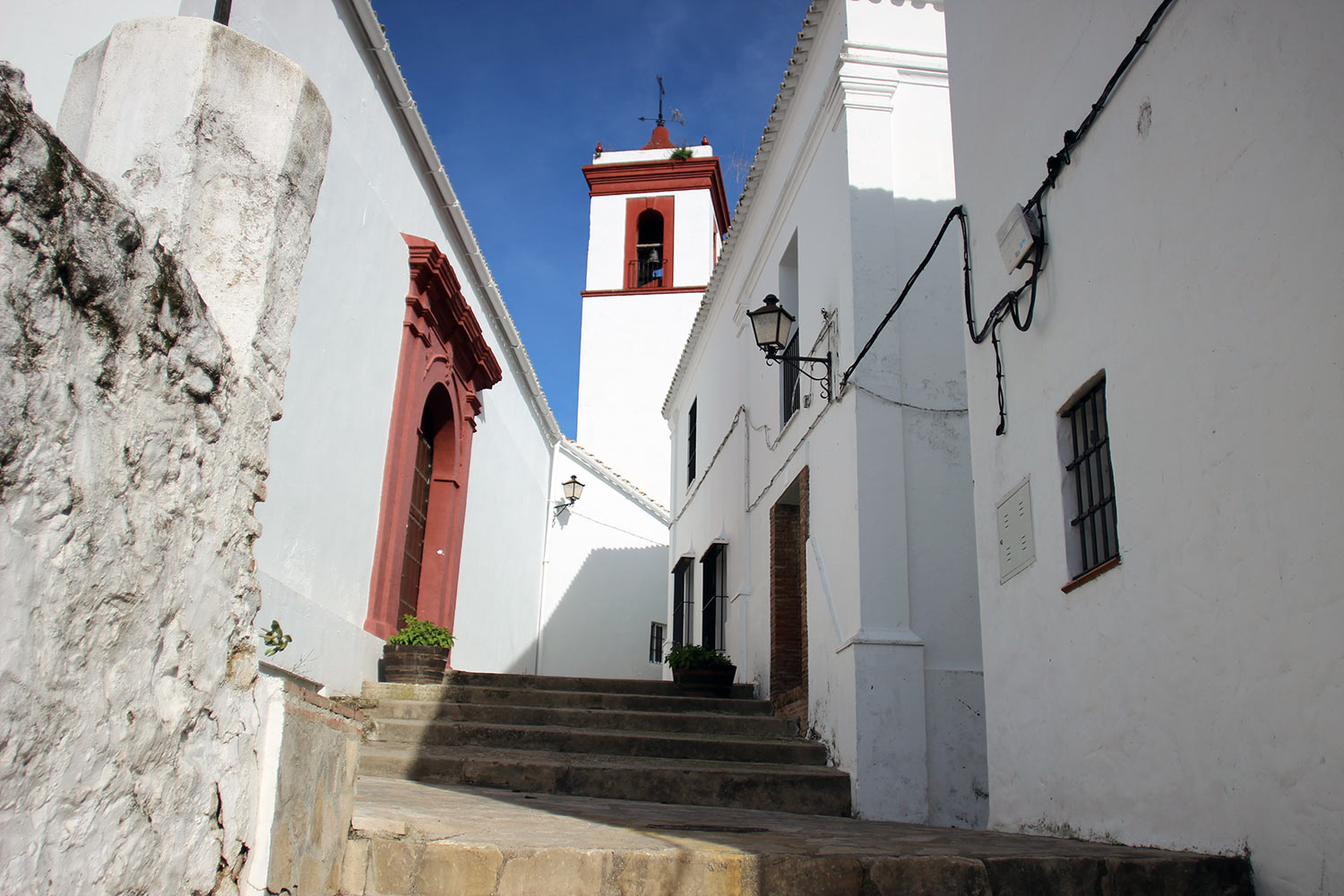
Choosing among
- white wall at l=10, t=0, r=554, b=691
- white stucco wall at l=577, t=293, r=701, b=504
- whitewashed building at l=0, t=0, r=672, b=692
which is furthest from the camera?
white stucco wall at l=577, t=293, r=701, b=504

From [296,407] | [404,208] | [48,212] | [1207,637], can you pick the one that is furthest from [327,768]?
[404,208]

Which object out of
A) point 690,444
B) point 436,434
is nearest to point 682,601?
point 690,444

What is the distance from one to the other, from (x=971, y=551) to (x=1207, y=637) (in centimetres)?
352

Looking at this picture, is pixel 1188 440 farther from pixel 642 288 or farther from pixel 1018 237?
pixel 642 288

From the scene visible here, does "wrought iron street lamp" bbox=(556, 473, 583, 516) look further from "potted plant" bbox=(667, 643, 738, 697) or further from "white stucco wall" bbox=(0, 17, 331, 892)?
"white stucco wall" bbox=(0, 17, 331, 892)

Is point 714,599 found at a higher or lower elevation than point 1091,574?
higher

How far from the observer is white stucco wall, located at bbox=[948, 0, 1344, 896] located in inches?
117

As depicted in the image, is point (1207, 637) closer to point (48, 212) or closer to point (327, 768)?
point (327, 768)

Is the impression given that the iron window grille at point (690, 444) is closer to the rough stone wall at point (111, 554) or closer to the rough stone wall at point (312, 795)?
the rough stone wall at point (312, 795)

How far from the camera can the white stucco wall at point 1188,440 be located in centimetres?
298

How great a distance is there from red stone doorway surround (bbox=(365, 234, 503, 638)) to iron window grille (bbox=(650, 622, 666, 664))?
5.49 m

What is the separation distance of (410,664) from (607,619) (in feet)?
25.1

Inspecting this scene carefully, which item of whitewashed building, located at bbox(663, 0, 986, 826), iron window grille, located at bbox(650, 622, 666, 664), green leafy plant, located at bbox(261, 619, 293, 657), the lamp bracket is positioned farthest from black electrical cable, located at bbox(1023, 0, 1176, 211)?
iron window grille, located at bbox(650, 622, 666, 664)

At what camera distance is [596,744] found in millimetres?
7098
